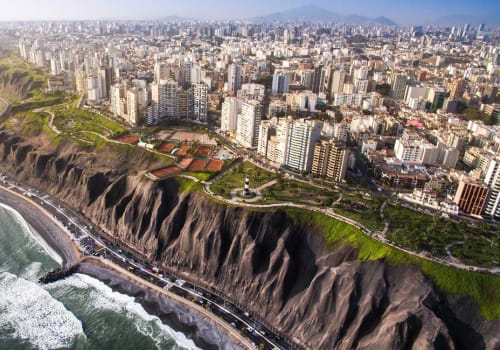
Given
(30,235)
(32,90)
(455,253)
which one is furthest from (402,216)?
(32,90)

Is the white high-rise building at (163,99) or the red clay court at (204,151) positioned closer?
the red clay court at (204,151)

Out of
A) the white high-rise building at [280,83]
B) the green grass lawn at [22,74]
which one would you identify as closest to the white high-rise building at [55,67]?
the green grass lawn at [22,74]

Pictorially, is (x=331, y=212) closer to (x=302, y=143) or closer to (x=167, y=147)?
(x=302, y=143)

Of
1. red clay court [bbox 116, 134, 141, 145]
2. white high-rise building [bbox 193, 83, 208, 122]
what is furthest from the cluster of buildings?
red clay court [bbox 116, 134, 141, 145]

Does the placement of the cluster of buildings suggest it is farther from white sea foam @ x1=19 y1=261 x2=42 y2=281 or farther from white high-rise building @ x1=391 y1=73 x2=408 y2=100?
white sea foam @ x1=19 y1=261 x2=42 y2=281

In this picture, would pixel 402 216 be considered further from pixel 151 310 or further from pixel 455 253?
pixel 151 310

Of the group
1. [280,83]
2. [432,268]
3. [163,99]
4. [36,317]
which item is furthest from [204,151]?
[280,83]

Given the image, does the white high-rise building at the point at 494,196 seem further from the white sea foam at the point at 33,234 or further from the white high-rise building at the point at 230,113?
the white sea foam at the point at 33,234
